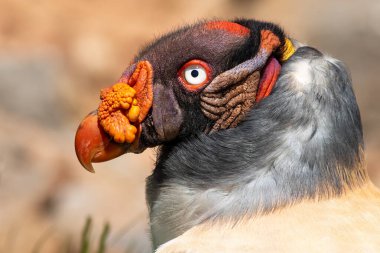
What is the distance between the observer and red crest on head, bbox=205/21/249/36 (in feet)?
9.58

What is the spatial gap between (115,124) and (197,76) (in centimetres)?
30

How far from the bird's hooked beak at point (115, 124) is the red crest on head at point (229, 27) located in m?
0.26

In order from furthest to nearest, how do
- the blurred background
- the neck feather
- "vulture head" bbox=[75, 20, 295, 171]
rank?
the blurred background < "vulture head" bbox=[75, 20, 295, 171] < the neck feather

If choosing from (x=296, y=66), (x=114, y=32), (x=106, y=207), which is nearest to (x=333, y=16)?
(x=114, y=32)

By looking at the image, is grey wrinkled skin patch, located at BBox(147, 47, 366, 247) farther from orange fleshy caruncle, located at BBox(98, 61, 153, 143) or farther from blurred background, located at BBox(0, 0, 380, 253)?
blurred background, located at BBox(0, 0, 380, 253)

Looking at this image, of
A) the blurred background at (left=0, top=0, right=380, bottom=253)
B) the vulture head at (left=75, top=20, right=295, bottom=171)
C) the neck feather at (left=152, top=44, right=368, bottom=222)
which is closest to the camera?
the neck feather at (left=152, top=44, right=368, bottom=222)

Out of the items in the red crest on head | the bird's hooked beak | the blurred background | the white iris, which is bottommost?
the blurred background

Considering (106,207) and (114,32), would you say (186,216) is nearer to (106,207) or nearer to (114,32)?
(106,207)

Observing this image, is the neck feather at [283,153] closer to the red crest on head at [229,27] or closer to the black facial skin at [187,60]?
the black facial skin at [187,60]

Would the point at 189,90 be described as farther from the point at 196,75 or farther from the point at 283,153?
the point at 283,153

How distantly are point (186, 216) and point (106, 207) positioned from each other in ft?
11.2

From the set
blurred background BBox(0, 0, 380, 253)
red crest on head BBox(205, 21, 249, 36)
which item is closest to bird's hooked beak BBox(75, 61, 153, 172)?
red crest on head BBox(205, 21, 249, 36)

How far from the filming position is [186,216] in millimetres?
2854

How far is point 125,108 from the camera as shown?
2.83m
